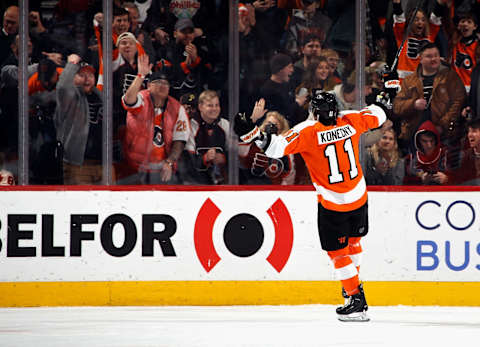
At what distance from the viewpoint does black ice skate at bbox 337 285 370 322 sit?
18.1 feet

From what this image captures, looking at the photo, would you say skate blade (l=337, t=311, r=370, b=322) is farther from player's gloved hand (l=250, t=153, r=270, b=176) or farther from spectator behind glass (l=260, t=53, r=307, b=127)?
spectator behind glass (l=260, t=53, r=307, b=127)

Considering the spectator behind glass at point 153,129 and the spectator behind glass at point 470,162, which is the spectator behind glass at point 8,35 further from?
the spectator behind glass at point 470,162

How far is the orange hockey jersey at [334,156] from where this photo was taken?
220 inches

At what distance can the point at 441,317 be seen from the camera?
18.8ft

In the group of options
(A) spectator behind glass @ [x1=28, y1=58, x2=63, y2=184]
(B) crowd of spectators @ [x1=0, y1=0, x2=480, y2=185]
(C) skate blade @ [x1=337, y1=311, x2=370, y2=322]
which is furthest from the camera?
(B) crowd of spectators @ [x1=0, y1=0, x2=480, y2=185]

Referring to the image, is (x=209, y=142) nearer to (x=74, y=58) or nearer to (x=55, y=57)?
(x=74, y=58)

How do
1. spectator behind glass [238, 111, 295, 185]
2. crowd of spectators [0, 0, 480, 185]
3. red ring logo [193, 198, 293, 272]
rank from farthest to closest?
spectator behind glass [238, 111, 295, 185] < crowd of spectators [0, 0, 480, 185] < red ring logo [193, 198, 293, 272]

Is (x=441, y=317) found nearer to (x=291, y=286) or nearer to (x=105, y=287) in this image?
(x=291, y=286)

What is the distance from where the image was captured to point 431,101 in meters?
7.30

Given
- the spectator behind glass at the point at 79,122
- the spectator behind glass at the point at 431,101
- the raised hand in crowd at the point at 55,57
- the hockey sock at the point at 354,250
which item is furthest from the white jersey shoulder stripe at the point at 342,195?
the raised hand in crowd at the point at 55,57

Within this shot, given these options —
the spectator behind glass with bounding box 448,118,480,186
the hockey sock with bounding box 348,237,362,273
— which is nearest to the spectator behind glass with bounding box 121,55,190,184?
the hockey sock with bounding box 348,237,362,273

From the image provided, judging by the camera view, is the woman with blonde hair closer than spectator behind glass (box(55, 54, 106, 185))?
No

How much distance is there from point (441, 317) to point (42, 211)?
9.17 ft

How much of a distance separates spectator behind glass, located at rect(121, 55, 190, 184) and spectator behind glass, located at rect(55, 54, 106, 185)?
0.79 ft
